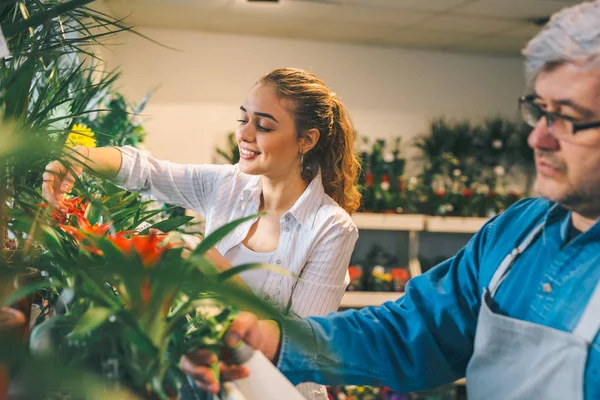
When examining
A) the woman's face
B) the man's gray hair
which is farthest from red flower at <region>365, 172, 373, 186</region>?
the man's gray hair

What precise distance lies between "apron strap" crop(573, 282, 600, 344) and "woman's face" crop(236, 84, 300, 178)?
40.9 inches

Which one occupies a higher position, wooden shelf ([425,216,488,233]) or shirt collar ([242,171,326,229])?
shirt collar ([242,171,326,229])

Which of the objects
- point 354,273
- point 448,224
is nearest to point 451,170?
point 448,224

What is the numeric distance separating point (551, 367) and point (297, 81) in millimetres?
1163

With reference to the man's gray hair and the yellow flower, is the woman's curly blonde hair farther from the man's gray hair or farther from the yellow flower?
the man's gray hair

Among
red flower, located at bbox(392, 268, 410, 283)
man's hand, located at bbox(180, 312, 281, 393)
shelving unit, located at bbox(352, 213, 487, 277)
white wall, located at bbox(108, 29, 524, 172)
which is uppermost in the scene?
white wall, located at bbox(108, 29, 524, 172)

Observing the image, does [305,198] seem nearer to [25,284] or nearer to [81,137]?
[81,137]

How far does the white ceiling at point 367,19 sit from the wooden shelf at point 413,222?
1.38m

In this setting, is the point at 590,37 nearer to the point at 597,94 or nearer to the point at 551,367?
the point at 597,94

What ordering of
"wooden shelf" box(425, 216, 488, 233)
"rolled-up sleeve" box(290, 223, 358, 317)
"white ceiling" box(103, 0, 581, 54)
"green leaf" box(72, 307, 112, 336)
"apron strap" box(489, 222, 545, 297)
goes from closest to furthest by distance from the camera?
"green leaf" box(72, 307, 112, 336)
"apron strap" box(489, 222, 545, 297)
"rolled-up sleeve" box(290, 223, 358, 317)
"white ceiling" box(103, 0, 581, 54)
"wooden shelf" box(425, 216, 488, 233)

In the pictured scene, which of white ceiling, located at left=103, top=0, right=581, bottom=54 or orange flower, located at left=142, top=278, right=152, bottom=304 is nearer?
orange flower, located at left=142, top=278, right=152, bottom=304

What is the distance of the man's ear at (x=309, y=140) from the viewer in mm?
1893

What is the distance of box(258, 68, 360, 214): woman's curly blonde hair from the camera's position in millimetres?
1851

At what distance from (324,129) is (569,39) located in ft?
3.48
